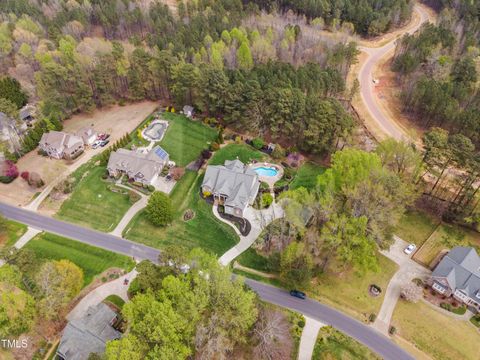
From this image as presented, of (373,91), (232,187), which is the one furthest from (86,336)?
(373,91)

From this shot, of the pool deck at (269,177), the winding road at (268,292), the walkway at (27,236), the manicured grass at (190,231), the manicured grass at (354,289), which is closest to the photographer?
the winding road at (268,292)

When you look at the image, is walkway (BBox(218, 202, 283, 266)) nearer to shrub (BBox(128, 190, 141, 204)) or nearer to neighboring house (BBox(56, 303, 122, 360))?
shrub (BBox(128, 190, 141, 204))

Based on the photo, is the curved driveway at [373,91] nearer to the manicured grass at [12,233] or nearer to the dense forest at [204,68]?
the dense forest at [204,68]

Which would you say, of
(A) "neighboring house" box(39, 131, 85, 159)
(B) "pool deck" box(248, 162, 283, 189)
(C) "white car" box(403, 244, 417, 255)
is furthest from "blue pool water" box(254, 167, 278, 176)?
(A) "neighboring house" box(39, 131, 85, 159)

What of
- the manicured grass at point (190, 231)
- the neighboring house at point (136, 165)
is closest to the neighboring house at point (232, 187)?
the manicured grass at point (190, 231)

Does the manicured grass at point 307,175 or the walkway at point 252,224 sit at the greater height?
the manicured grass at point 307,175

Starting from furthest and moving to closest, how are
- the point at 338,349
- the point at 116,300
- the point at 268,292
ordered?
the point at 268,292 < the point at 116,300 < the point at 338,349

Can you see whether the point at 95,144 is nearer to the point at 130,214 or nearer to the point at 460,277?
the point at 130,214

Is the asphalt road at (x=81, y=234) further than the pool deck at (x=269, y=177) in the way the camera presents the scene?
No
